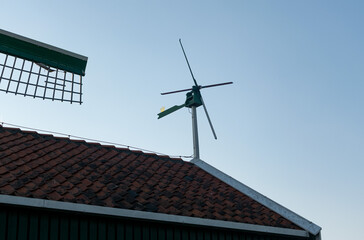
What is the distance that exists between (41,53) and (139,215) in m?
5.39

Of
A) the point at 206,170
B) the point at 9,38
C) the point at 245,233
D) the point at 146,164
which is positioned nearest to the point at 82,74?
the point at 9,38

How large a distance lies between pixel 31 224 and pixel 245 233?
160 inches

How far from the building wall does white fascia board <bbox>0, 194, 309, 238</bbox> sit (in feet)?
0.50

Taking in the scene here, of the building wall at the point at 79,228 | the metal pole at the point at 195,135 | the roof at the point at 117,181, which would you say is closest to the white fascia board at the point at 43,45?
the roof at the point at 117,181

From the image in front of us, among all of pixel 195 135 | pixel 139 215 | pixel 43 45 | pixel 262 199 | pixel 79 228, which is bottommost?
pixel 79 228

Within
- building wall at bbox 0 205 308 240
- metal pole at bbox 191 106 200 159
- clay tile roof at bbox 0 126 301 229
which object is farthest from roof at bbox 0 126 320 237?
metal pole at bbox 191 106 200 159

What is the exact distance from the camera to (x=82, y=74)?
511 inches

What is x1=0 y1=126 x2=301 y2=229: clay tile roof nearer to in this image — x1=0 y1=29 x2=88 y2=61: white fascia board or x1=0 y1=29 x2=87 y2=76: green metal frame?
x1=0 y1=29 x2=87 y2=76: green metal frame

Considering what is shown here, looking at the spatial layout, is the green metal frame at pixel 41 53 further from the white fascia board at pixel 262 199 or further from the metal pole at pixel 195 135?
the white fascia board at pixel 262 199

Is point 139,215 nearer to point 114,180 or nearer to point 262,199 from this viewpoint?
point 114,180

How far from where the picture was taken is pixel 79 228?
8312mm

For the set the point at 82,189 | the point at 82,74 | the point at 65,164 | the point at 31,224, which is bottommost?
the point at 31,224

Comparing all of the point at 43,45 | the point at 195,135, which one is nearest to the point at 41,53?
the point at 43,45

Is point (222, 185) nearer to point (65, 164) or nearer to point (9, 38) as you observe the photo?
point (65, 164)
